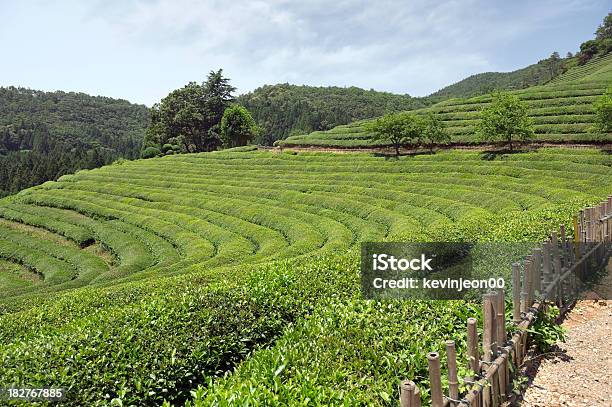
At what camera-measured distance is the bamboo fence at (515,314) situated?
14.9ft

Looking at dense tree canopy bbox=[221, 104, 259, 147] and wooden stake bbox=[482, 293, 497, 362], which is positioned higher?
dense tree canopy bbox=[221, 104, 259, 147]

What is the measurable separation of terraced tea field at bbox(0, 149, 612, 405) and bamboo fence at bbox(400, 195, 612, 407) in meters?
0.45

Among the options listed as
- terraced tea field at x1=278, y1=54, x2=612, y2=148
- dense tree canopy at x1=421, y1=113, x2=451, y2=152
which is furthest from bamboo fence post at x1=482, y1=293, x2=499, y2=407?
dense tree canopy at x1=421, y1=113, x2=451, y2=152

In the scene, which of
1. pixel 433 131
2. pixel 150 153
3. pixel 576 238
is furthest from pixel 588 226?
pixel 150 153

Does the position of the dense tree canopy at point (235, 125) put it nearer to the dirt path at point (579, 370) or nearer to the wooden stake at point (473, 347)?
the dirt path at point (579, 370)

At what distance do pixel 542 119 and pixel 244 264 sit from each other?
48962 mm

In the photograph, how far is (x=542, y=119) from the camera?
54.8 meters

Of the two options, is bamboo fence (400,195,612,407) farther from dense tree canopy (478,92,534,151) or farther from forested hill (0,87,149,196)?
forested hill (0,87,149,196)

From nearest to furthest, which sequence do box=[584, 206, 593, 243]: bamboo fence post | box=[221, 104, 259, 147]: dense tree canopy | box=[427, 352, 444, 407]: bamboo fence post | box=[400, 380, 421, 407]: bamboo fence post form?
box=[400, 380, 421, 407]: bamboo fence post → box=[427, 352, 444, 407]: bamboo fence post → box=[584, 206, 593, 243]: bamboo fence post → box=[221, 104, 259, 147]: dense tree canopy

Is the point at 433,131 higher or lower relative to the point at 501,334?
higher

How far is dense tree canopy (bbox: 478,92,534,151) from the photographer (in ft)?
149

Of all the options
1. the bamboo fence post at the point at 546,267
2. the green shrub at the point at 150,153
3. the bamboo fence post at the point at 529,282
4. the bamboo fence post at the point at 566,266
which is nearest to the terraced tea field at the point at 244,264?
the bamboo fence post at the point at 566,266

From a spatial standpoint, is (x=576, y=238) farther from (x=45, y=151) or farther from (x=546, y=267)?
(x=45, y=151)

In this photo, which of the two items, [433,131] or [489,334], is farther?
[433,131]
